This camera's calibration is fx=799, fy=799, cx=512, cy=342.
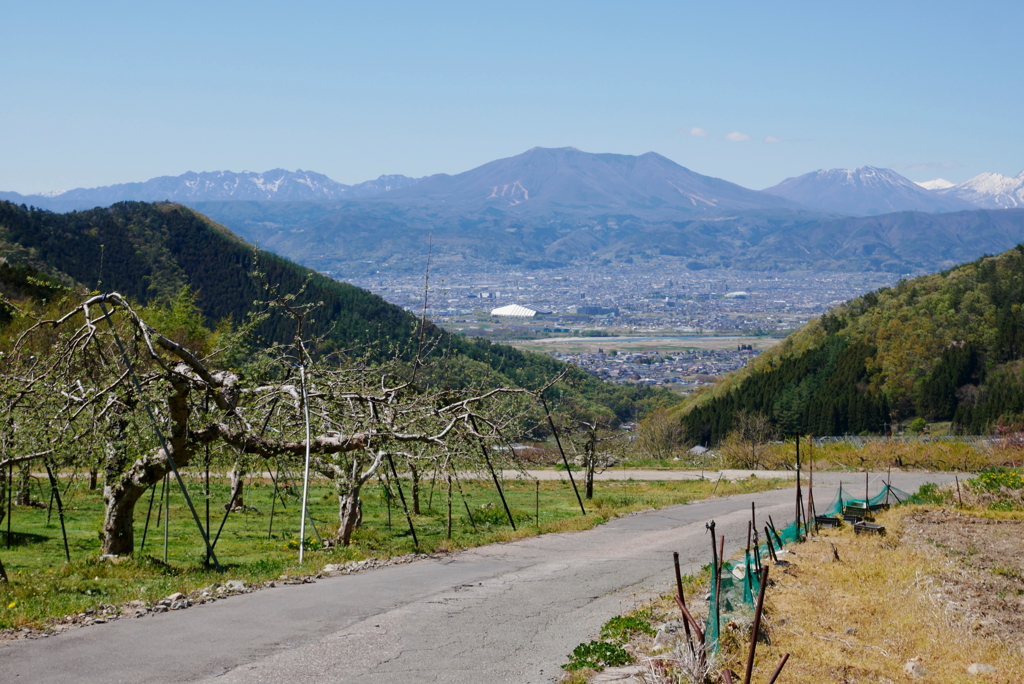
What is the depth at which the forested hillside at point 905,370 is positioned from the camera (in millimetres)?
71375

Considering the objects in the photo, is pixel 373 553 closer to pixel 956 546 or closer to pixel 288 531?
pixel 288 531

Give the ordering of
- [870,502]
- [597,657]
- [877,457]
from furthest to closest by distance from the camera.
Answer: [877,457] → [870,502] → [597,657]

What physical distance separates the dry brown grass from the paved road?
220 centimetres

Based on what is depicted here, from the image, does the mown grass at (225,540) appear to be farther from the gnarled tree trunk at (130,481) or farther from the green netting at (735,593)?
the green netting at (735,593)

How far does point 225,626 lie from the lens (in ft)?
30.8

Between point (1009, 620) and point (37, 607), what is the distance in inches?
517

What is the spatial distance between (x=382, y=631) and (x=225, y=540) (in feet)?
32.6

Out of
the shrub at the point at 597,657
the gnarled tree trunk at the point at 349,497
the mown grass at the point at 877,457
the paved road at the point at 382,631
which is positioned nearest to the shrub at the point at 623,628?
the paved road at the point at 382,631

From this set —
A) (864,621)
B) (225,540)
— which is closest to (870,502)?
(864,621)

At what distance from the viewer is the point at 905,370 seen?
77750 mm

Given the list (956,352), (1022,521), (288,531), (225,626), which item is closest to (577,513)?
(288,531)

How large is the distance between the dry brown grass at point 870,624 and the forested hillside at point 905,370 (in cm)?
5074

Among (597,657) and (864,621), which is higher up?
(597,657)

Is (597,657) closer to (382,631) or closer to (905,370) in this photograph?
(382,631)
